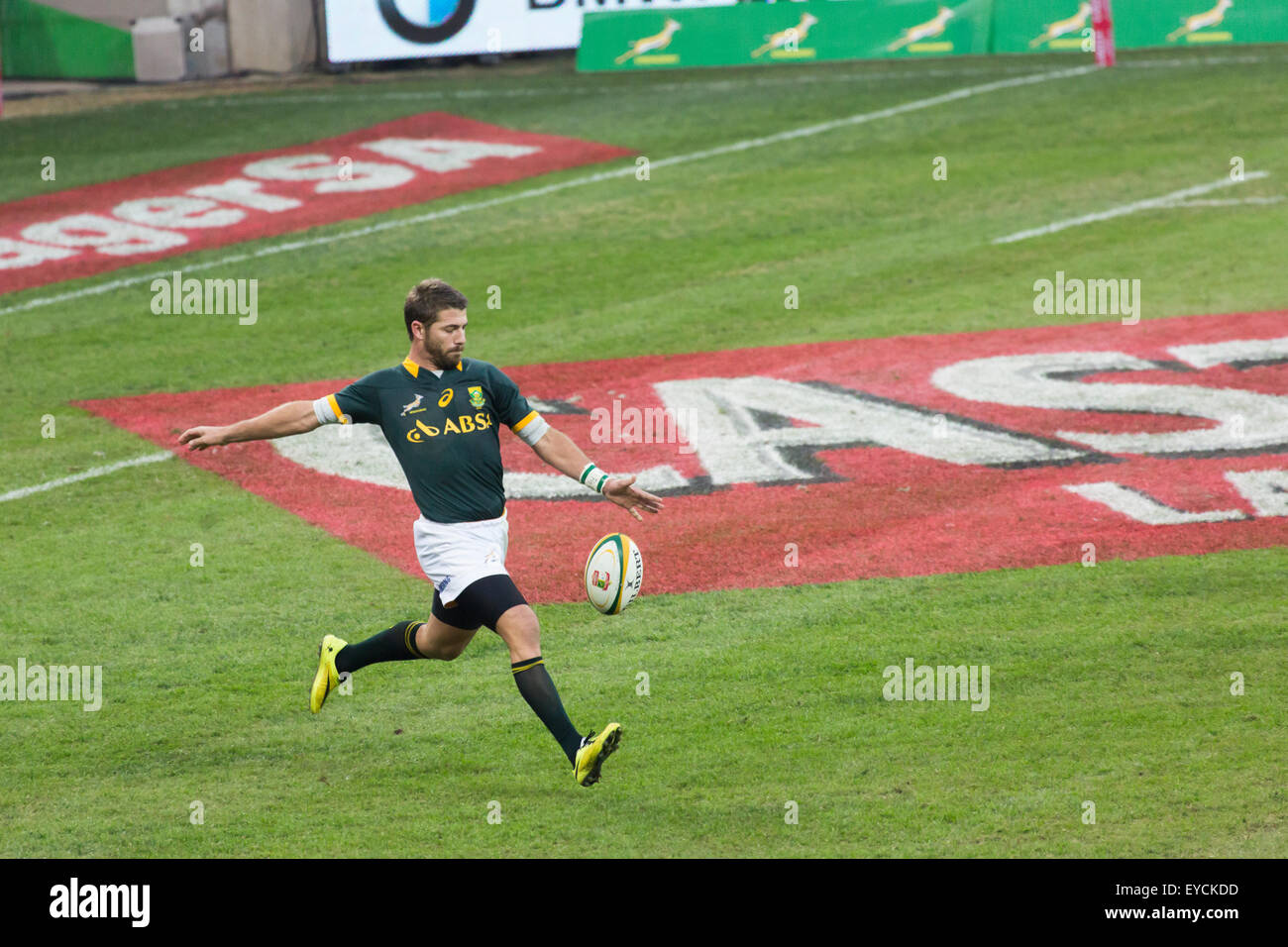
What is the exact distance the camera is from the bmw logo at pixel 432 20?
27188 millimetres

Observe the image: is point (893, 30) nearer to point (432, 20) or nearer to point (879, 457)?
point (432, 20)

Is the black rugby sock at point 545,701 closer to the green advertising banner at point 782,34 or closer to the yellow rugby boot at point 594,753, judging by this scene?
the yellow rugby boot at point 594,753

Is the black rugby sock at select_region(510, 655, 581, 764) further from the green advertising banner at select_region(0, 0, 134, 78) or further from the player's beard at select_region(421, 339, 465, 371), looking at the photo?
the green advertising banner at select_region(0, 0, 134, 78)

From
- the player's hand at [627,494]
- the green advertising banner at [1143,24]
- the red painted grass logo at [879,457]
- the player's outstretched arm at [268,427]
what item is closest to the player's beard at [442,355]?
the player's outstretched arm at [268,427]

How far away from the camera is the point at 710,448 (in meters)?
12.7

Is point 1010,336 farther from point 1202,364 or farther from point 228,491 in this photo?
point 228,491

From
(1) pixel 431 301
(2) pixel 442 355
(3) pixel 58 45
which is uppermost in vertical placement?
(3) pixel 58 45

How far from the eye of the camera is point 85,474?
12.4 metres

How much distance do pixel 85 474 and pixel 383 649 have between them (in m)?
5.48

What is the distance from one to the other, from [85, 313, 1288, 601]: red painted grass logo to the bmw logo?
1438 cm

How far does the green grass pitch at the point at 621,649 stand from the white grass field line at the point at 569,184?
473mm

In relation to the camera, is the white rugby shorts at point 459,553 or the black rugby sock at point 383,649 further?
the black rugby sock at point 383,649

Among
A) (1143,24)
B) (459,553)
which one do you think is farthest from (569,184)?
(459,553)

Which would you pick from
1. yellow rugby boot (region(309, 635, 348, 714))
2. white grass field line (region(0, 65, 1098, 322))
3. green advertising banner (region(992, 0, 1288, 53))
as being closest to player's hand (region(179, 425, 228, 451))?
yellow rugby boot (region(309, 635, 348, 714))
